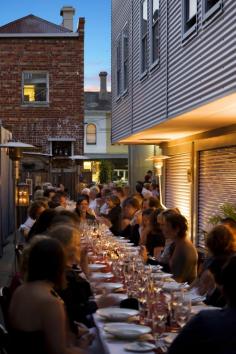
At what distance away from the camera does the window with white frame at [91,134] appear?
53.0m

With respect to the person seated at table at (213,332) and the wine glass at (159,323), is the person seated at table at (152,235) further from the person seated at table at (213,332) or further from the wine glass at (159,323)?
the person seated at table at (213,332)

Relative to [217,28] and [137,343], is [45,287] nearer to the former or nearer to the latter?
[137,343]

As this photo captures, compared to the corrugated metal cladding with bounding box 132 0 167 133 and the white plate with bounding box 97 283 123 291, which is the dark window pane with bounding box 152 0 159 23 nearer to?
the corrugated metal cladding with bounding box 132 0 167 133

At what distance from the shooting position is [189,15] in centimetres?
1015

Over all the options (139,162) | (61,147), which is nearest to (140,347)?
(61,147)

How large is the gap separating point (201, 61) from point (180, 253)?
284 centimetres

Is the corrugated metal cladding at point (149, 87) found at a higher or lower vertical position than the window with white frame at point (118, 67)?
lower

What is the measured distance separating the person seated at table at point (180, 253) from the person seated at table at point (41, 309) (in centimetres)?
350

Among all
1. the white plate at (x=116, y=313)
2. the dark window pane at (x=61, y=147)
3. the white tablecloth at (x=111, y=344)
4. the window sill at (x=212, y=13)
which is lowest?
the white tablecloth at (x=111, y=344)

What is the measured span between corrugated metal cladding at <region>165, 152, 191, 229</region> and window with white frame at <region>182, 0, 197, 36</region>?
461 centimetres

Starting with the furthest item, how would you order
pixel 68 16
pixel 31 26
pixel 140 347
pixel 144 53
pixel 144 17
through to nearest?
pixel 68 16 → pixel 31 26 → pixel 144 53 → pixel 144 17 → pixel 140 347

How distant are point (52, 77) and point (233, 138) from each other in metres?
15.8

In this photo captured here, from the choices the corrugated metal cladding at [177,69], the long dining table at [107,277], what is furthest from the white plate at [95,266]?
the corrugated metal cladding at [177,69]

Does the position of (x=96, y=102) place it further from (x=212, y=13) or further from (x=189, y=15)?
(x=212, y=13)
